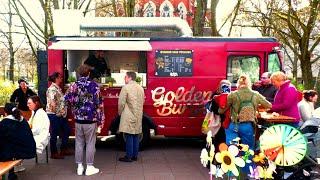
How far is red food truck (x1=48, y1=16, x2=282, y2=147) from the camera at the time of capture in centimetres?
993

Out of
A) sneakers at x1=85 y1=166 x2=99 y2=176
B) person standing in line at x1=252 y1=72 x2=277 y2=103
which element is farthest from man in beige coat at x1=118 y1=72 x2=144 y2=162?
person standing in line at x1=252 y1=72 x2=277 y2=103

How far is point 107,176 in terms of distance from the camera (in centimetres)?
785

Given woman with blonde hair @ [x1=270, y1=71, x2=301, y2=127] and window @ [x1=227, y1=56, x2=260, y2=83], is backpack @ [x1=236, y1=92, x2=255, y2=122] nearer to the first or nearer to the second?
woman with blonde hair @ [x1=270, y1=71, x2=301, y2=127]

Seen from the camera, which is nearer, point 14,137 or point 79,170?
point 14,137

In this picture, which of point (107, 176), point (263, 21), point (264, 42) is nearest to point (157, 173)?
point (107, 176)

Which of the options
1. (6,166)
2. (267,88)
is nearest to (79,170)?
(6,166)

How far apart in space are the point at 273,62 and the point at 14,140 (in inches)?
234

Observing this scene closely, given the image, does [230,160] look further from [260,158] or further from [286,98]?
[286,98]

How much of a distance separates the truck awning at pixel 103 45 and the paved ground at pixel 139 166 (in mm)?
2286

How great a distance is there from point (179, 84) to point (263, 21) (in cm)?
1873

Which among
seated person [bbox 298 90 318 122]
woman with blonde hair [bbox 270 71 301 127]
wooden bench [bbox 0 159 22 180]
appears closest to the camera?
wooden bench [bbox 0 159 22 180]

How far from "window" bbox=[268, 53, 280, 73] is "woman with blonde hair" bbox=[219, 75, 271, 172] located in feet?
9.90

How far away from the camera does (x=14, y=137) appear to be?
262 inches

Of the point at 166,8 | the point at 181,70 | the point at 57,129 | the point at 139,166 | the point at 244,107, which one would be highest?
the point at 166,8
